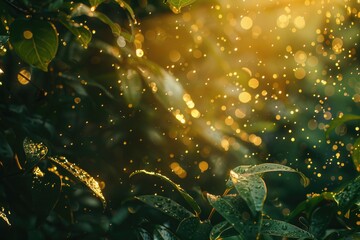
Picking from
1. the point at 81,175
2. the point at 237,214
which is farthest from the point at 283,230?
the point at 81,175

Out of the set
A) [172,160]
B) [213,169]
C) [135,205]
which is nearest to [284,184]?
[213,169]

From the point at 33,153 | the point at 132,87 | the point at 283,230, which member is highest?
the point at 132,87

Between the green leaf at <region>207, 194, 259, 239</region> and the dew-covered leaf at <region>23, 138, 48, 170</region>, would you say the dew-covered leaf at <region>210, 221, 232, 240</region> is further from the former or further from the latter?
the dew-covered leaf at <region>23, 138, 48, 170</region>

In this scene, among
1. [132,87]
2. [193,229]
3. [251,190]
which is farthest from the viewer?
[132,87]

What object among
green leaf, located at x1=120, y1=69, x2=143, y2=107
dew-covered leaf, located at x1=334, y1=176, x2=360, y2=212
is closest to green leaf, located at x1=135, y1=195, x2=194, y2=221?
dew-covered leaf, located at x1=334, y1=176, x2=360, y2=212

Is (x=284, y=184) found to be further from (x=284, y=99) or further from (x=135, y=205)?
(x=135, y=205)

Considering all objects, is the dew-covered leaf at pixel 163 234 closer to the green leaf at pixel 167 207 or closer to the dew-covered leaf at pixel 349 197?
the green leaf at pixel 167 207

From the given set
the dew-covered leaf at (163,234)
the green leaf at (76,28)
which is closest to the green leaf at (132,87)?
the green leaf at (76,28)

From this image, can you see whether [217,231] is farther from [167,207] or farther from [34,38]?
[34,38]
